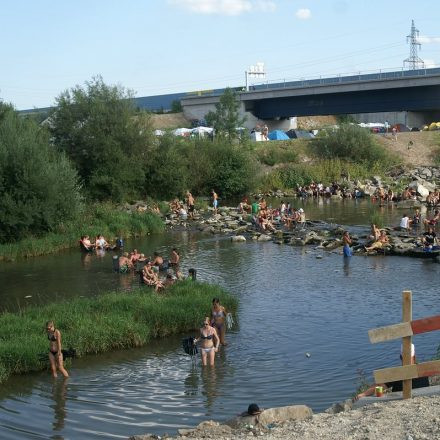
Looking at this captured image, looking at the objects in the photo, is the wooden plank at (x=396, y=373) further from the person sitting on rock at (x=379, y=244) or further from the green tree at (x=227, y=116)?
the green tree at (x=227, y=116)

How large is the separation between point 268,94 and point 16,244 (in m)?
55.6

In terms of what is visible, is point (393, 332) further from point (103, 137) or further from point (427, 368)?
point (103, 137)

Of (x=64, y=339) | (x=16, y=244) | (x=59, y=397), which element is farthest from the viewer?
(x=16, y=244)

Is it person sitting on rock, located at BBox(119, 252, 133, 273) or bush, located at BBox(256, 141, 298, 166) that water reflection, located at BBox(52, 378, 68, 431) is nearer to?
person sitting on rock, located at BBox(119, 252, 133, 273)

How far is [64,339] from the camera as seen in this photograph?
757 inches

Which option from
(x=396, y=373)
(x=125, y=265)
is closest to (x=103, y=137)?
(x=125, y=265)

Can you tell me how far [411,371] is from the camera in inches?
428

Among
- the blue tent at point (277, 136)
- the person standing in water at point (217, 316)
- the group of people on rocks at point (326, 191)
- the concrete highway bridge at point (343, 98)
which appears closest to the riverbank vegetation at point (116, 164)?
the group of people on rocks at point (326, 191)

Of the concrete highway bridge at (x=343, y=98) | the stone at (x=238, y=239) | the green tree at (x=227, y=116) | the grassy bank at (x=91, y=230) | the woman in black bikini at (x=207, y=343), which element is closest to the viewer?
the woman in black bikini at (x=207, y=343)

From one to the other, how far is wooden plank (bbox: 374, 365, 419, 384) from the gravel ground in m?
0.40

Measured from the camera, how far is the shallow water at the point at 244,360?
606 inches

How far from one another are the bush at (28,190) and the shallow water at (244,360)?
19.9 feet

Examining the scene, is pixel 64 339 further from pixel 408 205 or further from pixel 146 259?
pixel 408 205

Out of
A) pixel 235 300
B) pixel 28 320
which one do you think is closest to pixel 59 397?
pixel 28 320
